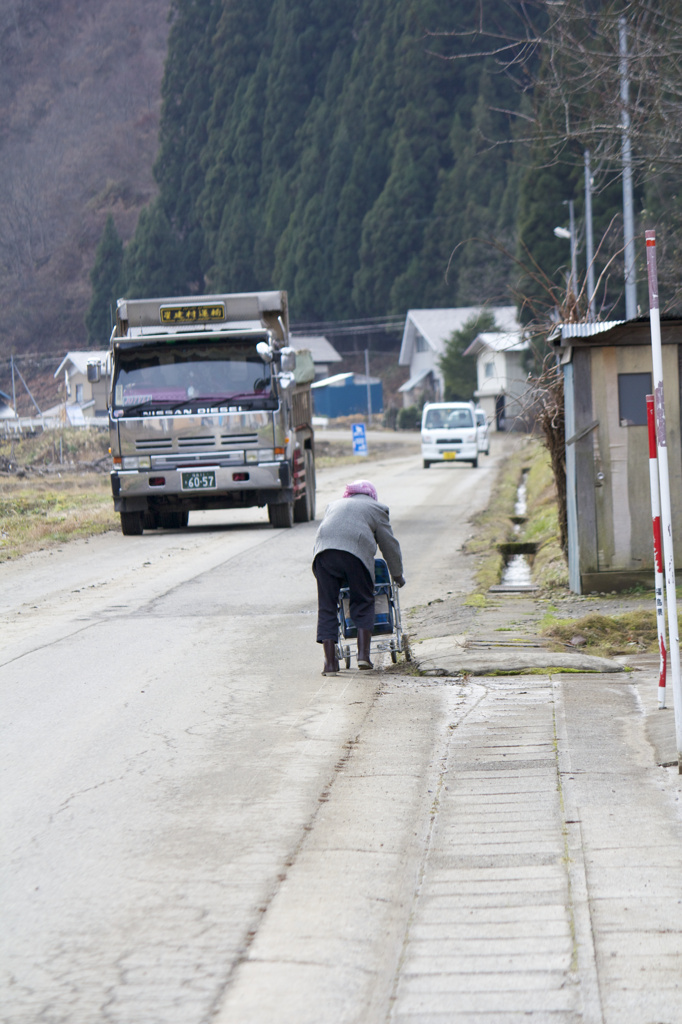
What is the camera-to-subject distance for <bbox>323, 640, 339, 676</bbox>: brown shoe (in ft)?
29.1

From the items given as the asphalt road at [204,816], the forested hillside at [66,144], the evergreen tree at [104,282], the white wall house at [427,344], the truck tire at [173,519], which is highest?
the forested hillside at [66,144]

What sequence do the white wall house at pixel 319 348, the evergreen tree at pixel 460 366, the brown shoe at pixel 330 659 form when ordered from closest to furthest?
the brown shoe at pixel 330 659, the evergreen tree at pixel 460 366, the white wall house at pixel 319 348

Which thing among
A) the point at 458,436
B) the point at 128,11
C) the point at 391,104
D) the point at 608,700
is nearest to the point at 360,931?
the point at 608,700

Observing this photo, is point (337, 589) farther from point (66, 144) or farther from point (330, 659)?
point (66, 144)

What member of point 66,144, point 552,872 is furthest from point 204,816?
point 66,144

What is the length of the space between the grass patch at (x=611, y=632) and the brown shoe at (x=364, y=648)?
1.47 metres

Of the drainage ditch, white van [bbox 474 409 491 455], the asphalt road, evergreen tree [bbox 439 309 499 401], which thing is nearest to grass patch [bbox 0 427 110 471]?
white van [bbox 474 409 491 455]

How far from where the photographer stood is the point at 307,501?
853 inches

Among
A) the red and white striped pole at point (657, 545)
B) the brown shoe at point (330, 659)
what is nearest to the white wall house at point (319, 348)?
the brown shoe at point (330, 659)

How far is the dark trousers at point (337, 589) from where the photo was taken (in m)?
8.82

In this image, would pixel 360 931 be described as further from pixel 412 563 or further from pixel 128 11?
pixel 128 11

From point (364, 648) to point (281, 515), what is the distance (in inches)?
450

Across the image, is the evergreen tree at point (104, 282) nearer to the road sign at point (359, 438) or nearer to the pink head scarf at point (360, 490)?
the road sign at point (359, 438)

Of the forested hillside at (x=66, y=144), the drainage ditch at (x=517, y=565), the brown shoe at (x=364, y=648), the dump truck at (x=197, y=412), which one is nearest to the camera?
the brown shoe at (x=364, y=648)
